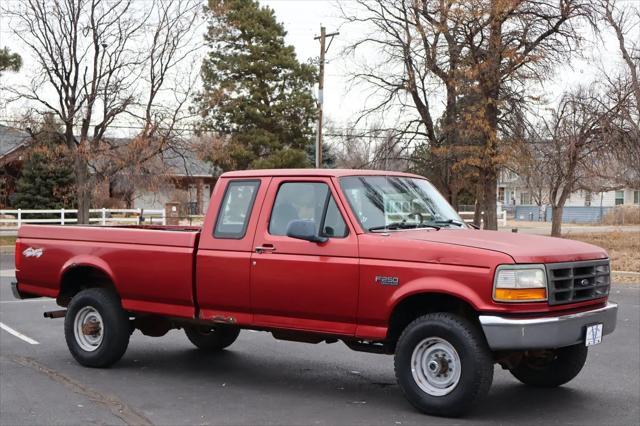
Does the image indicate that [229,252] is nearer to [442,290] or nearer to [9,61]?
[442,290]

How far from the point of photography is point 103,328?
8.35 metres

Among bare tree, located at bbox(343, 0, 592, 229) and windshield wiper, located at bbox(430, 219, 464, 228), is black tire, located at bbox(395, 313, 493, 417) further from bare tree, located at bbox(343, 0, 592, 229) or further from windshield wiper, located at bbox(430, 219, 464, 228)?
bare tree, located at bbox(343, 0, 592, 229)

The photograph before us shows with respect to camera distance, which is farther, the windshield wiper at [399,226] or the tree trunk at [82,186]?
the tree trunk at [82,186]

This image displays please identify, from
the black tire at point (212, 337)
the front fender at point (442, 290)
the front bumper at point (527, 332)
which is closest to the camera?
the front bumper at point (527, 332)

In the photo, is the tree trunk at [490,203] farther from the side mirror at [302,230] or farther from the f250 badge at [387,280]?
the f250 badge at [387,280]

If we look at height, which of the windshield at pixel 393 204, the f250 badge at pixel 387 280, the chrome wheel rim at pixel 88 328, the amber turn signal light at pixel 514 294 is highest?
the windshield at pixel 393 204

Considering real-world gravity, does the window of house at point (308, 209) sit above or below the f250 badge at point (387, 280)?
above

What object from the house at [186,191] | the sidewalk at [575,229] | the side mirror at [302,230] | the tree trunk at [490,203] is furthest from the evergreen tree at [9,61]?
the side mirror at [302,230]

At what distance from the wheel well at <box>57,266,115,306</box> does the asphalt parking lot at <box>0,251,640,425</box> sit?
2.33 feet

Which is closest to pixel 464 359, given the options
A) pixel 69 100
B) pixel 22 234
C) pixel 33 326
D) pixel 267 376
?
pixel 267 376

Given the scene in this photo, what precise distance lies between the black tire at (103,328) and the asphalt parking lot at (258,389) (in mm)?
154

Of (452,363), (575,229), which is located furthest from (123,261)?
(575,229)

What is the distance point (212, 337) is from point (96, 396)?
2.39 metres

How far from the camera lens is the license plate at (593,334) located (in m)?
6.32
